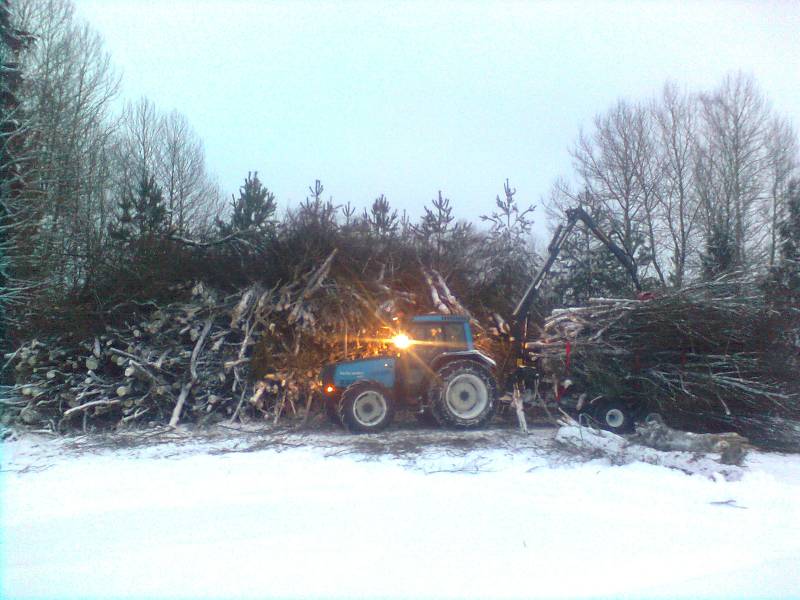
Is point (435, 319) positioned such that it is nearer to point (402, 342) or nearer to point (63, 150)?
point (402, 342)

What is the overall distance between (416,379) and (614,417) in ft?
12.1

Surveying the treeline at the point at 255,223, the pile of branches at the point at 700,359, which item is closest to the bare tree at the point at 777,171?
the treeline at the point at 255,223

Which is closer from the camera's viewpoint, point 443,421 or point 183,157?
point 443,421

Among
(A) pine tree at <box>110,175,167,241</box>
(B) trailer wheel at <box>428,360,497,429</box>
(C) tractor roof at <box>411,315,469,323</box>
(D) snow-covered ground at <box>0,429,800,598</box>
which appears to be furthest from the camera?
(A) pine tree at <box>110,175,167,241</box>

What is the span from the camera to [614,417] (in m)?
11.6

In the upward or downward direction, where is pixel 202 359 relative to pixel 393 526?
upward

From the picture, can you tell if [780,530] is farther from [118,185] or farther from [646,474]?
[118,185]

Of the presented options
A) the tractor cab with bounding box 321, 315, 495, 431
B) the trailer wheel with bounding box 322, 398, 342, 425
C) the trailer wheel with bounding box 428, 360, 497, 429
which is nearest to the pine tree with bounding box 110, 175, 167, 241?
the trailer wheel with bounding box 322, 398, 342, 425

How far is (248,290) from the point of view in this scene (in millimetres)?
13203

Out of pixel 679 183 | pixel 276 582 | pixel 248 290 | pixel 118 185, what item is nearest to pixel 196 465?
pixel 276 582

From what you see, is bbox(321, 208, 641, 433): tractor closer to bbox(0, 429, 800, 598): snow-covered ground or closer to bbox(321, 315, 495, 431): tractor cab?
bbox(321, 315, 495, 431): tractor cab

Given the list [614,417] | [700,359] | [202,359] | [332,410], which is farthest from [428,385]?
[700,359]

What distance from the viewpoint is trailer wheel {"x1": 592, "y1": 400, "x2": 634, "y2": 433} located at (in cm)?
1152

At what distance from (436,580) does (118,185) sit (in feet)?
86.8
